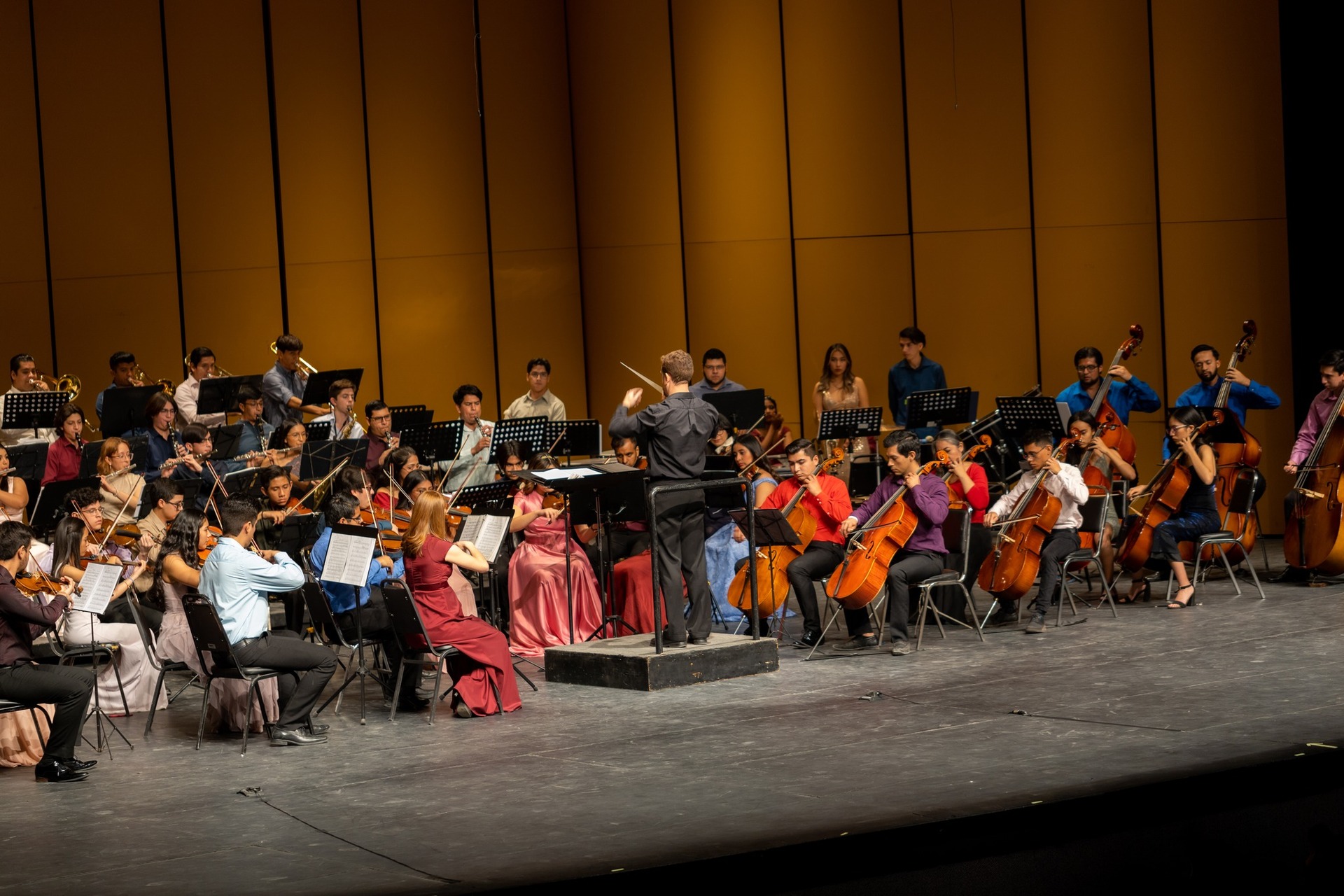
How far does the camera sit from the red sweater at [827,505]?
805 cm

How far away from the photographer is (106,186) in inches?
468

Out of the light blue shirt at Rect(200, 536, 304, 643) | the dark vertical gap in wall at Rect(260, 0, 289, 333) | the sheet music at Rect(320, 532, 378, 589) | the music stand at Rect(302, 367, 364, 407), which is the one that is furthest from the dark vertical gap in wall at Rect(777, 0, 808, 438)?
the light blue shirt at Rect(200, 536, 304, 643)

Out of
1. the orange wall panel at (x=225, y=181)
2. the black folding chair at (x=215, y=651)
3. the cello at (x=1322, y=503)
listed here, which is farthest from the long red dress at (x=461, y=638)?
the orange wall panel at (x=225, y=181)

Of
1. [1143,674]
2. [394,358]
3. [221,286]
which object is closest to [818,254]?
[394,358]

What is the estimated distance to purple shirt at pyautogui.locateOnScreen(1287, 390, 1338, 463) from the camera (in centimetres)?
878

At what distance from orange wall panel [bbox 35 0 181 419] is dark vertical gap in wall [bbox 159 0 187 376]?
1.2 inches

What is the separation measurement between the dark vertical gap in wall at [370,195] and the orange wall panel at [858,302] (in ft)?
11.5

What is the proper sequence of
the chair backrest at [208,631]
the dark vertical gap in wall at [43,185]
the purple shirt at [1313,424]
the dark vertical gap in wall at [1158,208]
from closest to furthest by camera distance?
the chair backrest at [208,631] → the purple shirt at [1313,424] → the dark vertical gap in wall at [1158,208] → the dark vertical gap in wall at [43,185]

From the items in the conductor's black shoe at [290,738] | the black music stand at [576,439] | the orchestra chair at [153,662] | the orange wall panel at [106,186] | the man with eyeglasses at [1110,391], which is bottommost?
the conductor's black shoe at [290,738]

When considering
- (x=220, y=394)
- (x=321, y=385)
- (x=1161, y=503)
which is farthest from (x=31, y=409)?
(x=1161, y=503)

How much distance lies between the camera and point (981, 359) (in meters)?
11.8

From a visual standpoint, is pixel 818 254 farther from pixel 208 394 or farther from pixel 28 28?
pixel 28 28

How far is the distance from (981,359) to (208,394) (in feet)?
19.1

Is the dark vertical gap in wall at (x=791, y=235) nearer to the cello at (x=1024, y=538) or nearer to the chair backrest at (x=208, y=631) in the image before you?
the cello at (x=1024, y=538)
